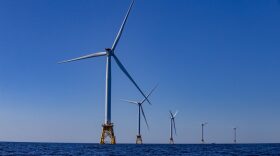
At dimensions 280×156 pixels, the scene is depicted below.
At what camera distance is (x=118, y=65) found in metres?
94.9

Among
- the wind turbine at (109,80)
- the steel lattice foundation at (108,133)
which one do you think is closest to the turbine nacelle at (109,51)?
the wind turbine at (109,80)

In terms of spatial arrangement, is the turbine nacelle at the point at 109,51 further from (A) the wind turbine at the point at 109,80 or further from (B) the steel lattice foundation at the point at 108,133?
(B) the steel lattice foundation at the point at 108,133

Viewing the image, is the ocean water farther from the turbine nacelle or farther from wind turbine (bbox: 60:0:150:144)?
the turbine nacelle

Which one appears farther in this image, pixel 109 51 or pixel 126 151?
pixel 109 51

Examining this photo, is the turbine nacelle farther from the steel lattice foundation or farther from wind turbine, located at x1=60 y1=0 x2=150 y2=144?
the steel lattice foundation

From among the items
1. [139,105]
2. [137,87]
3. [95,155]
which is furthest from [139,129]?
[95,155]

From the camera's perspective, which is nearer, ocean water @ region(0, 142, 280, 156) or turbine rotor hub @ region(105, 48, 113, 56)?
ocean water @ region(0, 142, 280, 156)

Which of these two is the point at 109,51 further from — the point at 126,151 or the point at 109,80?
the point at 126,151

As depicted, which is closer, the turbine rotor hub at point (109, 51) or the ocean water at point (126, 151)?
the ocean water at point (126, 151)

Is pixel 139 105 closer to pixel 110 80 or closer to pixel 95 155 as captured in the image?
pixel 110 80

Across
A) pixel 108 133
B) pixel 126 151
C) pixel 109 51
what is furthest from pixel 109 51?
pixel 126 151

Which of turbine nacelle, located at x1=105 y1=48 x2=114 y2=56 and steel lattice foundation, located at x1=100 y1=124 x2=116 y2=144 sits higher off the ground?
turbine nacelle, located at x1=105 y1=48 x2=114 y2=56

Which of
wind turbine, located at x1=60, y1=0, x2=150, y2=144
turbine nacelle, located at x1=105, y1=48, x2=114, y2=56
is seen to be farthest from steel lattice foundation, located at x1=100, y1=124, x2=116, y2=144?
turbine nacelle, located at x1=105, y1=48, x2=114, y2=56

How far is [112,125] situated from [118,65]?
1512 cm
